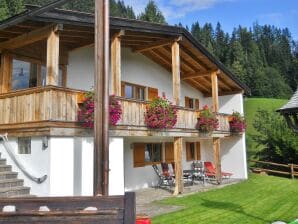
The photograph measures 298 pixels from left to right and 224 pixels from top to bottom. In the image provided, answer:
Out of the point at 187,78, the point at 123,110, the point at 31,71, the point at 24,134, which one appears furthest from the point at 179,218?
the point at 187,78

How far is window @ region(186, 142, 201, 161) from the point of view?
19.9 metres

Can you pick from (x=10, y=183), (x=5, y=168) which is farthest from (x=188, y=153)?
(x=10, y=183)

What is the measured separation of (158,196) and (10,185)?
560 centimetres

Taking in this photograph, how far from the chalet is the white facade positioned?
27mm

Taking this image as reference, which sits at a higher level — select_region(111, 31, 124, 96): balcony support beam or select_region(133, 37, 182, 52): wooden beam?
select_region(133, 37, 182, 52): wooden beam

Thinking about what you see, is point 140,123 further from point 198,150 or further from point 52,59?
point 198,150

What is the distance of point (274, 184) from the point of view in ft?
57.0

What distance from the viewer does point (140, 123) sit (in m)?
12.3

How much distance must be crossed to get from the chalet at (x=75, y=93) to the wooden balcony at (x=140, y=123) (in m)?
0.03

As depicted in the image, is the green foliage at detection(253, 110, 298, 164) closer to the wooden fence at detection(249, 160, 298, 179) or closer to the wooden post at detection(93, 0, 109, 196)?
the wooden fence at detection(249, 160, 298, 179)

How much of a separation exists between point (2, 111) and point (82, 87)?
3.61 meters

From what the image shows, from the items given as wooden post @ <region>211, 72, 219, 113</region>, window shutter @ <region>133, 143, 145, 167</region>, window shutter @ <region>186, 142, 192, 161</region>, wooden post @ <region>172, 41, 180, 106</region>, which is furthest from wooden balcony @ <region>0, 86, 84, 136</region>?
window shutter @ <region>186, 142, 192, 161</region>

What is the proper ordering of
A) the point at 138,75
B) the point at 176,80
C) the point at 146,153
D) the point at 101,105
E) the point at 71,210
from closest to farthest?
the point at 71,210
the point at 101,105
the point at 176,80
the point at 146,153
the point at 138,75

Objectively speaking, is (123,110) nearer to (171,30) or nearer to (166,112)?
(166,112)
